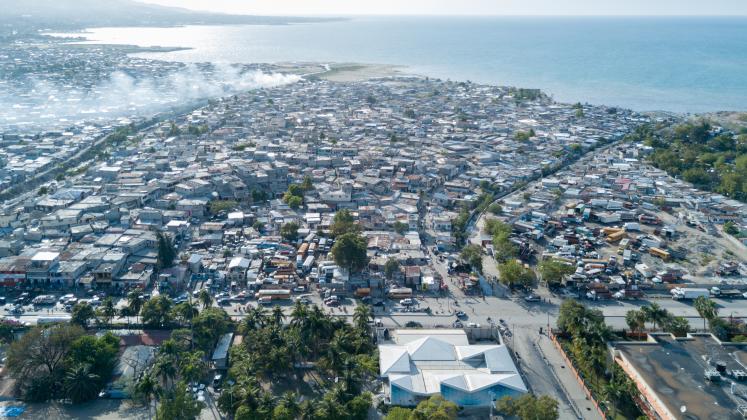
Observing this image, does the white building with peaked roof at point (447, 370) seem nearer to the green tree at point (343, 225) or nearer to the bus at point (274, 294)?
the bus at point (274, 294)

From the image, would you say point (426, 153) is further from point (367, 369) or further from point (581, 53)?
point (581, 53)

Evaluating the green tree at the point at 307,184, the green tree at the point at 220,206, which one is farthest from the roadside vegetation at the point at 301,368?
the green tree at the point at 307,184

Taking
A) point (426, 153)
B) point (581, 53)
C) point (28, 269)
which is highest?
point (581, 53)

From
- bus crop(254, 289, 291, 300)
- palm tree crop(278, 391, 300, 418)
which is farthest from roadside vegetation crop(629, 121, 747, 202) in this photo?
palm tree crop(278, 391, 300, 418)

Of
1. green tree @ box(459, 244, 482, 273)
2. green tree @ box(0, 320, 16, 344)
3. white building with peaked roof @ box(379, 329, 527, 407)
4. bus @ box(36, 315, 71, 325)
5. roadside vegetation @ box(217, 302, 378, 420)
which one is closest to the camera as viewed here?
roadside vegetation @ box(217, 302, 378, 420)

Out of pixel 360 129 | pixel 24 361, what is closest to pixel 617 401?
pixel 24 361

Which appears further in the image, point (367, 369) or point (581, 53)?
point (581, 53)

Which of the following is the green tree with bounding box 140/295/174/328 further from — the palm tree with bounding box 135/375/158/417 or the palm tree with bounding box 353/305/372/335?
the palm tree with bounding box 353/305/372/335
